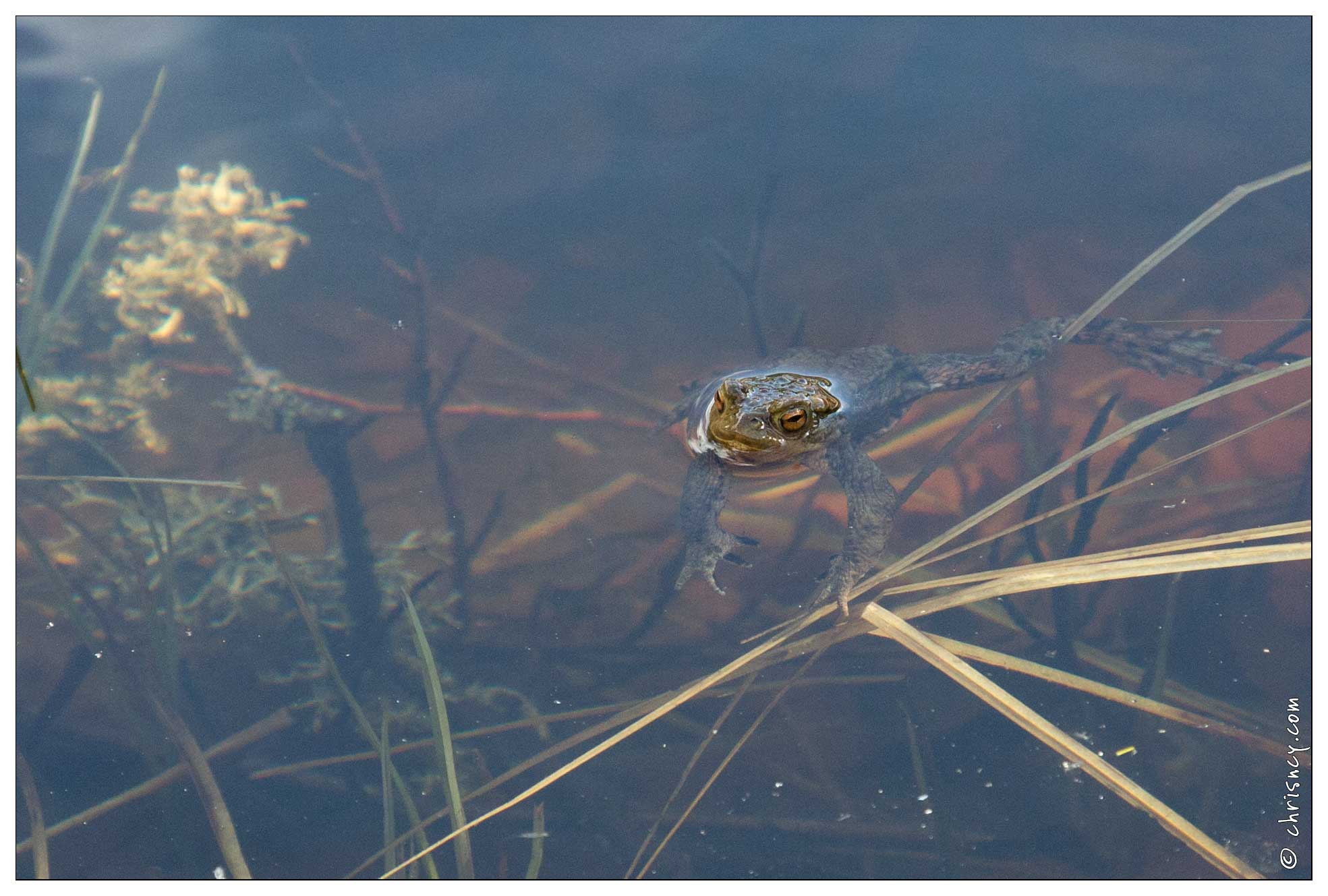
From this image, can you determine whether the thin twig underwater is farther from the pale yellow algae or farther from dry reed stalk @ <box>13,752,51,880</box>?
the pale yellow algae

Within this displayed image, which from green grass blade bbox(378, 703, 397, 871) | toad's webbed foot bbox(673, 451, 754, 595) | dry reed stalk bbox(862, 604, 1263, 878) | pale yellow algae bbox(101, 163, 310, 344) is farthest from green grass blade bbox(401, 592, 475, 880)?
pale yellow algae bbox(101, 163, 310, 344)

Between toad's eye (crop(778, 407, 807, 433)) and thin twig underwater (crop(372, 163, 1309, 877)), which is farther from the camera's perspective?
Result: toad's eye (crop(778, 407, 807, 433))

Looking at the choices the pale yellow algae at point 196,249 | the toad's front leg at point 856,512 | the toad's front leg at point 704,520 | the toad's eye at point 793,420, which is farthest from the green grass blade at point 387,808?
the pale yellow algae at point 196,249

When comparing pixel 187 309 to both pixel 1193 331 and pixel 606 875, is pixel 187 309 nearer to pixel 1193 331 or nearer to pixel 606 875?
pixel 606 875

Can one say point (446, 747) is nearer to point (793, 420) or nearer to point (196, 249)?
point (793, 420)

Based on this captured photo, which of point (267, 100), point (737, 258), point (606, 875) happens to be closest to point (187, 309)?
point (267, 100)

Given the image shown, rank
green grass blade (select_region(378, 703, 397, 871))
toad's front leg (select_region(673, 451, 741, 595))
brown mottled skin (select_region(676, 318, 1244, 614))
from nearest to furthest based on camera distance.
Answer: green grass blade (select_region(378, 703, 397, 871)), brown mottled skin (select_region(676, 318, 1244, 614)), toad's front leg (select_region(673, 451, 741, 595))
